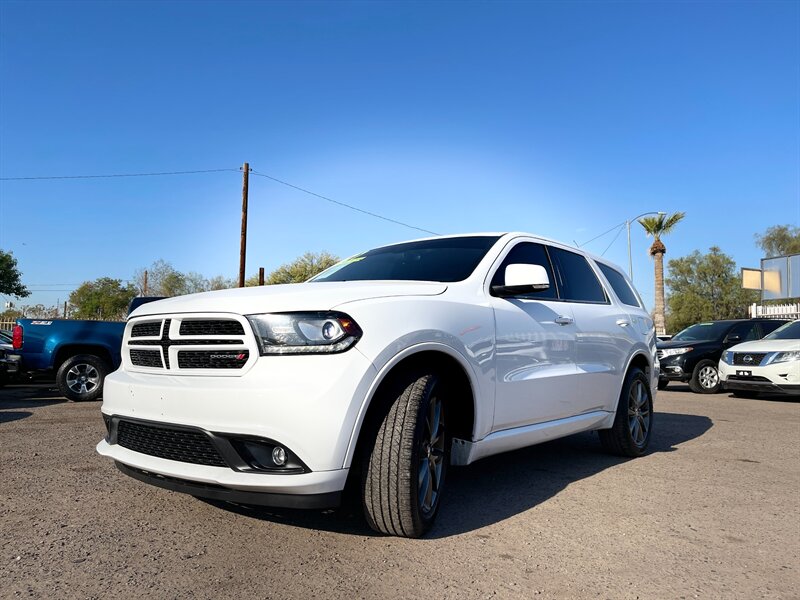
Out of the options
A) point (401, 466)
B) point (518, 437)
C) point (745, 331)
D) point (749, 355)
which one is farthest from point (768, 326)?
point (401, 466)

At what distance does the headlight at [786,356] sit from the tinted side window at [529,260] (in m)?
7.65

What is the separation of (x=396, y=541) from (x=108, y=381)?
71.4 inches

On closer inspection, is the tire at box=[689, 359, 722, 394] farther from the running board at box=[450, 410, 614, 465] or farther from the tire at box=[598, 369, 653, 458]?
the running board at box=[450, 410, 614, 465]

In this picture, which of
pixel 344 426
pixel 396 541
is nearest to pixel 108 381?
pixel 344 426

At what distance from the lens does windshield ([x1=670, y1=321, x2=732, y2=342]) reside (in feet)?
41.8

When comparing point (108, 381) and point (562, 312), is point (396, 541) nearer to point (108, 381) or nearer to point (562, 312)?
point (108, 381)

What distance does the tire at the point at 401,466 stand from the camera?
2758 millimetres

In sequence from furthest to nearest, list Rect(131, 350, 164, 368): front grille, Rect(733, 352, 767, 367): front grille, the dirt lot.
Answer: Rect(733, 352, 767, 367): front grille
Rect(131, 350, 164, 368): front grille
the dirt lot

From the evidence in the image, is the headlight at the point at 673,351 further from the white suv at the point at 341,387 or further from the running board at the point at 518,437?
the white suv at the point at 341,387

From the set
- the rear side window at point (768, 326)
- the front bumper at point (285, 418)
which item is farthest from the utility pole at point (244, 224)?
the front bumper at point (285, 418)

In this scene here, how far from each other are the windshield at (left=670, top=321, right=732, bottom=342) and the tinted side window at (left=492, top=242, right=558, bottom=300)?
979 cm

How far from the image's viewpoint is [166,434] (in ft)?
9.34

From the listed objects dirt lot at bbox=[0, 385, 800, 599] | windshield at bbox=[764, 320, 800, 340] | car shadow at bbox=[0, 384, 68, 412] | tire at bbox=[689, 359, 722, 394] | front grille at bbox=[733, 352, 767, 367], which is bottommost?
car shadow at bbox=[0, 384, 68, 412]

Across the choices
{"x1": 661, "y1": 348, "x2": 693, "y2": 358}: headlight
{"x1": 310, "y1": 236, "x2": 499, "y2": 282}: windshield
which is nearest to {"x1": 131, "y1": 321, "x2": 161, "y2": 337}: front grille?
{"x1": 310, "y1": 236, "x2": 499, "y2": 282}: windshield
